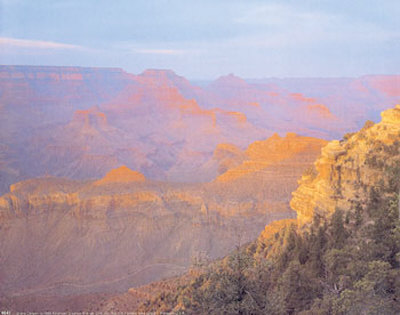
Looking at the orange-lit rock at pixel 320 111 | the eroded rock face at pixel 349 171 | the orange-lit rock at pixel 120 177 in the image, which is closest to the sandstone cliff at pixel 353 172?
the eroded rock face at pixel 349 171

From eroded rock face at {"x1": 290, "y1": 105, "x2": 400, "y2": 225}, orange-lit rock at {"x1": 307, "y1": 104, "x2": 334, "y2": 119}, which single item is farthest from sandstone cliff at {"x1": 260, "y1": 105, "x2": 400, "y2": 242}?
orange-lit rock at {"x1": 307, "y1": 104, "x2": 334, "y2": 119}

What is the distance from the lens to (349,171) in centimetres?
1631

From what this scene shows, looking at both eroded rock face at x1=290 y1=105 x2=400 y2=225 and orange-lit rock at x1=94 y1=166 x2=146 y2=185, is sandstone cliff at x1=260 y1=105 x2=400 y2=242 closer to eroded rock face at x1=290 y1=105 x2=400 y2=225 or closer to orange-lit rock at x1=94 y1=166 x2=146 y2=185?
eroded rock face at x1=290 y1=105 x2=400 y2=225

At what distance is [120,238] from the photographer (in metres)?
42.9

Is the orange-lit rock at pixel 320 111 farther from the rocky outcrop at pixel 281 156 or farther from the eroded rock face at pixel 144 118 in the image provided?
the rocky outcrop at pixel 281 156

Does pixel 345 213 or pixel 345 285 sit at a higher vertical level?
pixel 345 213

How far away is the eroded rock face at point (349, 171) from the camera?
15.5m

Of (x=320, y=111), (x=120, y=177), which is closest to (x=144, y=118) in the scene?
(x=320, y=111)

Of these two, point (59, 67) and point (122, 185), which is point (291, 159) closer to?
point (122, 185)

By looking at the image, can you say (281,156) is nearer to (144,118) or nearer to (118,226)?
(118,226)

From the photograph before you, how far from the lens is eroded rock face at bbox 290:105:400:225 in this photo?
1551cm

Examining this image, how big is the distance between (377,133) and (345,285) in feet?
24.3

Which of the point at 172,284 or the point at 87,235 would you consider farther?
the point at 87,235

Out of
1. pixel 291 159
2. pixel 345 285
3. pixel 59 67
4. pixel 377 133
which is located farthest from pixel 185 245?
pixel 59 67
